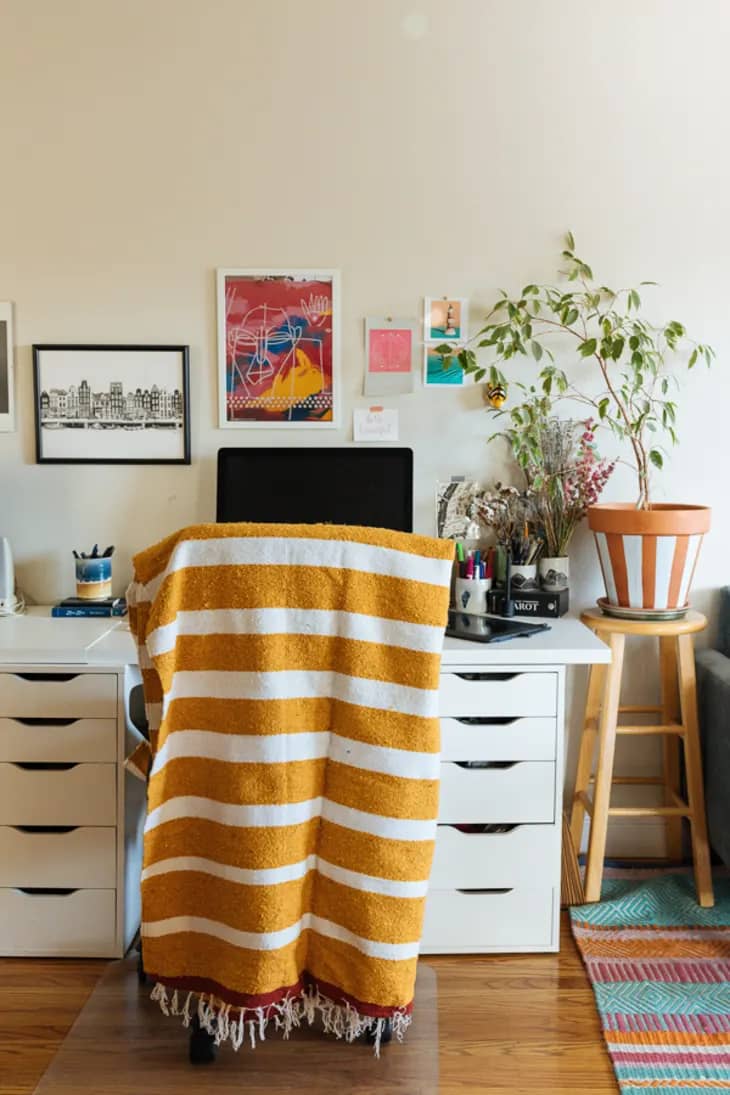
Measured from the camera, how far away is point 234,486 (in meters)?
2.40

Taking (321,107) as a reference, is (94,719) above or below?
below

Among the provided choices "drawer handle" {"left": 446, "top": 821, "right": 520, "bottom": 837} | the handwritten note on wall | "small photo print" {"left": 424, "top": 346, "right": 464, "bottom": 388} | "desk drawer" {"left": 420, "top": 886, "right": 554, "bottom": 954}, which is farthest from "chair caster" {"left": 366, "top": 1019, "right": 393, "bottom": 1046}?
"small photo print" {"left": 424, "top": 346, "right": 464, "bottom": 388}

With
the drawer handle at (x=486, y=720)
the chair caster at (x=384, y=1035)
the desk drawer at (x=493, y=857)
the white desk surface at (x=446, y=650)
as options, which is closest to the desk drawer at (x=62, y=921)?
the white desk surface at (x=446, y=650)

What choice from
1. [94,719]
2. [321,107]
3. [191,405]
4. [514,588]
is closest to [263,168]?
[321,107]

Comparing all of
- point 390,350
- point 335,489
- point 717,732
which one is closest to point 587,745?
point 717,732

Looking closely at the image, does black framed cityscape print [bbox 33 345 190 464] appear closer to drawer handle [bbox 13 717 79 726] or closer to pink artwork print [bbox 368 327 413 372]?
pink artwork print [bbox 368 327 413 372]

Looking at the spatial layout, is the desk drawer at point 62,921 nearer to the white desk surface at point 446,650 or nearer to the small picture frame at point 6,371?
the white desk surface at point 446,650

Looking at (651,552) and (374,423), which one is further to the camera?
(374,423)

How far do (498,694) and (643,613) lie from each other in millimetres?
482

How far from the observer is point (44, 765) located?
2.04 m

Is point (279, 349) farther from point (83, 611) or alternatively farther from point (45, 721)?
point (45, 721)

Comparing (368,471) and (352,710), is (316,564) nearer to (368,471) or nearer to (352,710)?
(352,710)

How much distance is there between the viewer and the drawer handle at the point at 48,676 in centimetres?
201

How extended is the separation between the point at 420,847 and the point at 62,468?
1.53 meters
